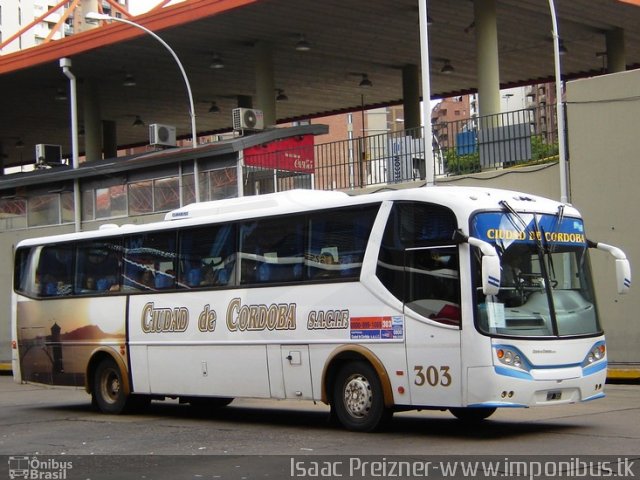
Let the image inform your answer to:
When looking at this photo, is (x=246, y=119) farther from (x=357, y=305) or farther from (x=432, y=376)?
(x=432, y=376)

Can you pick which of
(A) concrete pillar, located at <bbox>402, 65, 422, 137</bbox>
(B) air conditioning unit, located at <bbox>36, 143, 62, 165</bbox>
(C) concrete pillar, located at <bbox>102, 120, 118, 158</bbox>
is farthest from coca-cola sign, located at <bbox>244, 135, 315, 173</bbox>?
(C) concrete pillar, located at <bbox>102, 120, 118, 158</bbox>

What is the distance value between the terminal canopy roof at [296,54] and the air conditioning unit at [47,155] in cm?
244

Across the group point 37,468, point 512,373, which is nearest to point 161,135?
point 37,468

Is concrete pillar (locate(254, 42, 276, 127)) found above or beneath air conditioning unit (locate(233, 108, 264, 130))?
above

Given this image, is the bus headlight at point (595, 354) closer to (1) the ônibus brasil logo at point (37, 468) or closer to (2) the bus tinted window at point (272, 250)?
(2) the bus tinted window at point (272, 250)

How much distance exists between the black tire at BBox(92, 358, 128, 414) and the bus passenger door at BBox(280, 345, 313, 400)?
402 cm

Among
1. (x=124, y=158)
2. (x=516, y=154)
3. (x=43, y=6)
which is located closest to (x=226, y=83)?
(x=124, y=158)

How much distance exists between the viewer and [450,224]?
461 inches

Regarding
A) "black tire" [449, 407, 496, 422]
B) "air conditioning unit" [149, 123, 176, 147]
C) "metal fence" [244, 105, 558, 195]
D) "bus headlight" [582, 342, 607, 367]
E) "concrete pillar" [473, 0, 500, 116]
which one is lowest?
"black tire" [449, 407, 496, 422]

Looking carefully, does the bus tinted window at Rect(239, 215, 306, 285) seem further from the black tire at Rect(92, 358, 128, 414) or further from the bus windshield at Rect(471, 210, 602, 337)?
the black tire at Rect(92, 358, 128, 414)

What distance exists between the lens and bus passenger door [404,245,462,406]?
11.5 metres

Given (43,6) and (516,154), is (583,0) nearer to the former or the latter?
(516,154)

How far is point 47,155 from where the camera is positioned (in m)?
36.8

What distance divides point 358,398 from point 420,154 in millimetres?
14090
